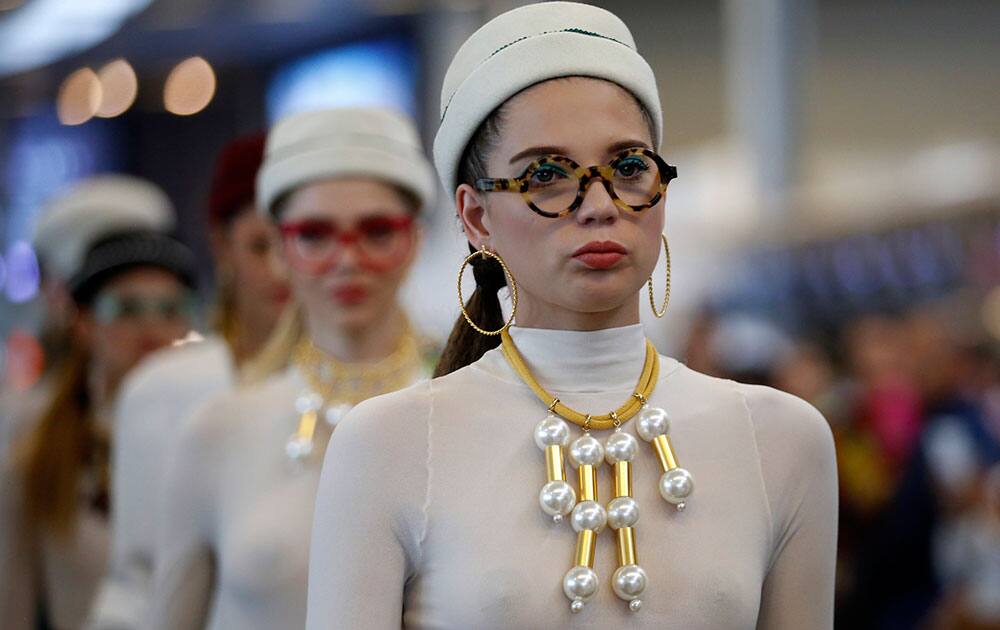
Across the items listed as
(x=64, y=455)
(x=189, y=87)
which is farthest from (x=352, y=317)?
(x=189, y=87)

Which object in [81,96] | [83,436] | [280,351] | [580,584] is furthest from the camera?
[81,96]

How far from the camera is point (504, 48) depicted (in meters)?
2.55

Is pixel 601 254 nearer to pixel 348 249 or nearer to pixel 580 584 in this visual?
pixel 580 584

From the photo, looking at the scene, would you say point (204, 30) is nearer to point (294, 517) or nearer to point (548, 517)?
point (294, 517)

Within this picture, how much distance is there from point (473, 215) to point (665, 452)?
0.45m

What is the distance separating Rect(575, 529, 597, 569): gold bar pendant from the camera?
2422 mm

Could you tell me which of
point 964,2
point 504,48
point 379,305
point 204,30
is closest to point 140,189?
point 379,305

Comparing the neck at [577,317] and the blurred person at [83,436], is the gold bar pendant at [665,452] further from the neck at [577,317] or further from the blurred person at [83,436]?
the blurred person at [83,436]

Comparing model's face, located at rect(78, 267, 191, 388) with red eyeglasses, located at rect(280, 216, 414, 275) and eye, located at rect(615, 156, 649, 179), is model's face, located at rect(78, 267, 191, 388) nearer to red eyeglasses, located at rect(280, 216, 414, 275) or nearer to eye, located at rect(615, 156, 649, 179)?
red eyeglasses, located at rect(280, 216, 414, 275)

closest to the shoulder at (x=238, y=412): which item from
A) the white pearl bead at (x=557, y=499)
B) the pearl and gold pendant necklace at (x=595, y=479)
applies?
the pearl and gold pendant necklace at (x=595, y=479)

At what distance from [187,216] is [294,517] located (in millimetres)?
13983

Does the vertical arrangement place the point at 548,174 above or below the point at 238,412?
below

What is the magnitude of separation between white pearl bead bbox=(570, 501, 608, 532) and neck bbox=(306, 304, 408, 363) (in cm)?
156

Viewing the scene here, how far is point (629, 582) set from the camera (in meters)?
2.40
